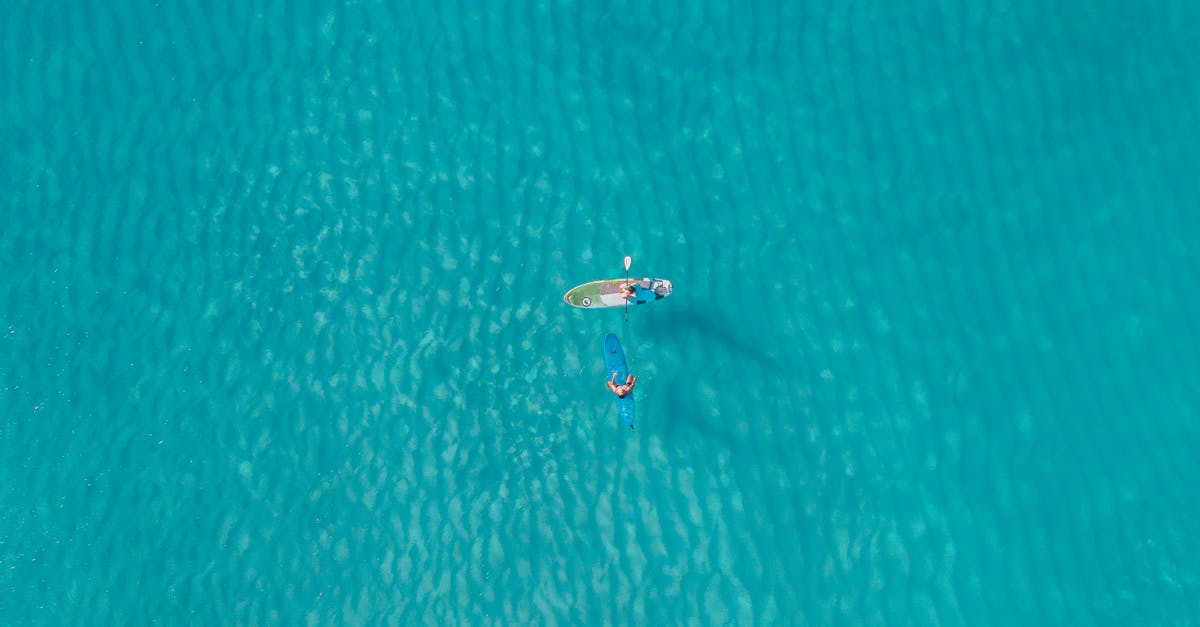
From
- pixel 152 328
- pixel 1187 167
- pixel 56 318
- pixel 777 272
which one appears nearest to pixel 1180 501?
pixel 1187 167

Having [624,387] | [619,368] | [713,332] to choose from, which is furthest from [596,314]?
[713,332]

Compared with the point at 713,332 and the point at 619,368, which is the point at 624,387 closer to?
the point at 619,368

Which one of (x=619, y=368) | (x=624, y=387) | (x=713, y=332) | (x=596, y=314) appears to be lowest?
(x=624, y=387)

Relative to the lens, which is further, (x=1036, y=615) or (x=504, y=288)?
(x=504, y=288)

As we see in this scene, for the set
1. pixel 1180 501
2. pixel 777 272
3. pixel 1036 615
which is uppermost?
pixel 777 272

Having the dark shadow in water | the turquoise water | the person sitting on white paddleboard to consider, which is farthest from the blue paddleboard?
the dark shadow in water

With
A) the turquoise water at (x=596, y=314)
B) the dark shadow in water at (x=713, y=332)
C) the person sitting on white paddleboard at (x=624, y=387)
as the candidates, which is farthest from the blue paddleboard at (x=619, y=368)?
the dark shadow in water at (x=713, y=332)

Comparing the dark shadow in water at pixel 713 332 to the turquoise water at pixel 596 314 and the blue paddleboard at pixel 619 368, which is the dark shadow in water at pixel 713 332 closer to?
the turquoise water at pixel 596 314

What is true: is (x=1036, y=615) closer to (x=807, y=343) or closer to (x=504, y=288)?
(x=807, y=343)
